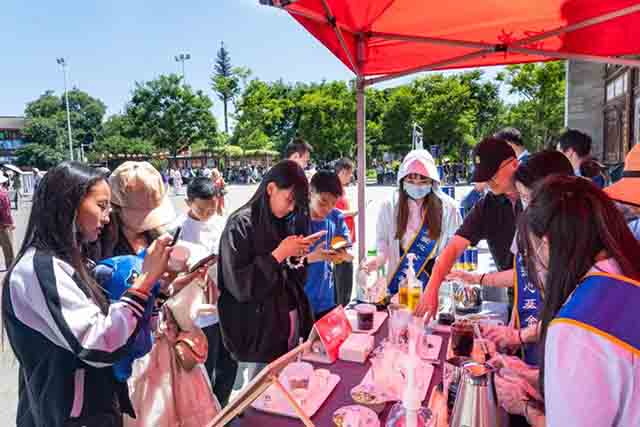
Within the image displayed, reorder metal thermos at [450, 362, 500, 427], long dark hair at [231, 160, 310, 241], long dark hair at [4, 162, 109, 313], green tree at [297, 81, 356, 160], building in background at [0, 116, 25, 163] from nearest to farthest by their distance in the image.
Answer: metal thermos at [450, 362, 500, 427], long dark hair at [4, 162, 109, 313], long dark hair at [231, 160, 310, 241], green tree at [297, 81, 356, 160], building in background at [0, 116, 25, 163]

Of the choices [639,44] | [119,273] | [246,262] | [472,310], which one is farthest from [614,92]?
[119,273]

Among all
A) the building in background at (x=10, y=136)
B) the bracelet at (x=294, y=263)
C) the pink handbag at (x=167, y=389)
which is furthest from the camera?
the building in background at (x=10, y=136)

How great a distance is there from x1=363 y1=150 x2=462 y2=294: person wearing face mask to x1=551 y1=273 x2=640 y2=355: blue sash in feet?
6.67

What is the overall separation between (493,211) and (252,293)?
1.42 m

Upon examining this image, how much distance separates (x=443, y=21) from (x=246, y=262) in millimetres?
2112

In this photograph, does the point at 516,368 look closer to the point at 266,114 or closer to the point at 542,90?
the point at 542,90

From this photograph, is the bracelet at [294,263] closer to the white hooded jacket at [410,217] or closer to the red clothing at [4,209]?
the white hooded jacket at [410,217]

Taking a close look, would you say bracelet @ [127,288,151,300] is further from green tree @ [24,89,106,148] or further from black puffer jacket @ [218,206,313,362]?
green tree @ [24,89,106,148]

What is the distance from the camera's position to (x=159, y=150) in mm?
40969

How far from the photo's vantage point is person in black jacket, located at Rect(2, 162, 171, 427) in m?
1.26

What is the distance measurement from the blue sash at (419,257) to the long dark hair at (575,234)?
1.90 metres

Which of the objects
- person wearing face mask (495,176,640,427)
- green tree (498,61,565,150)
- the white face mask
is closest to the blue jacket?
the white face mask

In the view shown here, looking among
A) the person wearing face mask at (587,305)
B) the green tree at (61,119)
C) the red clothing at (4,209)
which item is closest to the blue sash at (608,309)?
the person wearing face mask at (587,305)

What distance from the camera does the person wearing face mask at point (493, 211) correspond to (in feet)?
7.39
